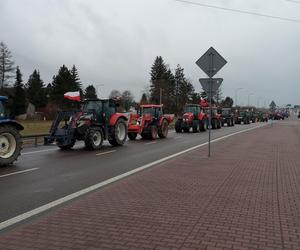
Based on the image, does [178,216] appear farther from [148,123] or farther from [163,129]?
[163,129]

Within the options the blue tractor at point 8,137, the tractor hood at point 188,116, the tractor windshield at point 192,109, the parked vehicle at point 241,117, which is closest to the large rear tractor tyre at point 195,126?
the tractor hood at point 188,116

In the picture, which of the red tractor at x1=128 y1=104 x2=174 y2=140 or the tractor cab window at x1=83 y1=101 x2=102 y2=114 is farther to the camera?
the red tractor at x1=128 y1=104 x2=174 y2=140

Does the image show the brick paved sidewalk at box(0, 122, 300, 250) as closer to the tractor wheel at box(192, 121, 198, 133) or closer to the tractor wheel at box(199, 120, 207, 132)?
the tractor wheel at box(192, 121, 198, 133)

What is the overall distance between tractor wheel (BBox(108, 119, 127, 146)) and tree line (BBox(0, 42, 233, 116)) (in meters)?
48.4

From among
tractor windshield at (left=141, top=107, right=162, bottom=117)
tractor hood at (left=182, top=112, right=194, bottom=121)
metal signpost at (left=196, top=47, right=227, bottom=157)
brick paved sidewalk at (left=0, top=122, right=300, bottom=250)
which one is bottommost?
brick paved sidewalk at (left=0, top=122, right=300, bottom=250)

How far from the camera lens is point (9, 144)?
13.2 m

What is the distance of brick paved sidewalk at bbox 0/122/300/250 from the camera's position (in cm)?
538

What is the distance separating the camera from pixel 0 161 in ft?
40.9

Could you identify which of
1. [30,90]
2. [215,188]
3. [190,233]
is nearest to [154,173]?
[215,188]

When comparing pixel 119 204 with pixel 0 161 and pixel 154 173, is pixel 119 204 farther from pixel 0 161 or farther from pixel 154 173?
pixel 0 161

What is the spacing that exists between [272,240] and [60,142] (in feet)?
42.7

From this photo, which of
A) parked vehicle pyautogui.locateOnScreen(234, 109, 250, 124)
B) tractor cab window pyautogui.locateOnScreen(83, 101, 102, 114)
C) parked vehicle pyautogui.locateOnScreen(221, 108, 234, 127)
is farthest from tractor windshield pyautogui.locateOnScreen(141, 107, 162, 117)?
parked vehicle pyautogui.locateOnScreen(234, 109, 250, 124)

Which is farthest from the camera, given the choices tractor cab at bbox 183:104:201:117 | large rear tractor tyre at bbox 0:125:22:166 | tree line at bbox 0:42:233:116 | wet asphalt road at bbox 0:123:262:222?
tree line at bbox 0:42:233:116

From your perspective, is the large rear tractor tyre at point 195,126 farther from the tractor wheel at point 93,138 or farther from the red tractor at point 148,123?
the tractor wheel at point 93,138
